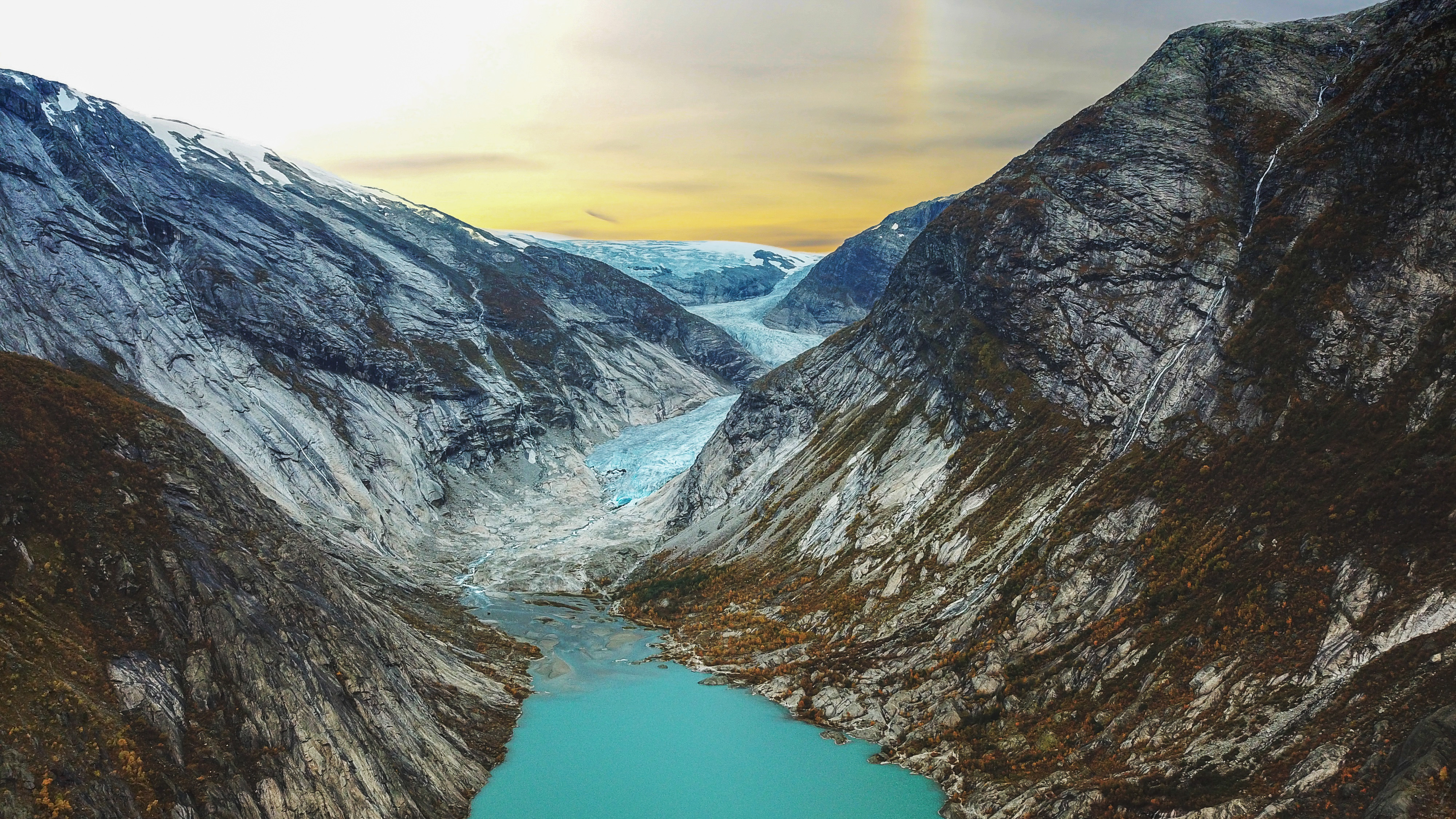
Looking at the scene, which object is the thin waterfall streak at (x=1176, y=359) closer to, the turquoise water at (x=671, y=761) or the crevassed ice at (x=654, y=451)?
the turquoise water at (x=671, y=761)

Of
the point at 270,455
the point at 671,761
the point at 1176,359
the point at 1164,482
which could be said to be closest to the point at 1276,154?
the point at 1176,359

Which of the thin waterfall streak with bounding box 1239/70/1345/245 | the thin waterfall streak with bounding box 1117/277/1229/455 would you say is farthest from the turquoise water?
the thin waterfall streak with bounding box 1239/70/1345/245

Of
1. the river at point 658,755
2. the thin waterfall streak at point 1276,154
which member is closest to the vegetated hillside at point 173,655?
the river at point 658,755

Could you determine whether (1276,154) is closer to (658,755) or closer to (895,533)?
(895,533)

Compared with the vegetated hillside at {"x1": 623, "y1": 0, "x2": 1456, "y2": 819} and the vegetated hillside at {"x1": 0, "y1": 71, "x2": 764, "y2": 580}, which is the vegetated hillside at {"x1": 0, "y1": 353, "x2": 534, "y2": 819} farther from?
the vegetated hillside at {"x1": 0, "y1": 71, "x2": 764, "y2": 580}

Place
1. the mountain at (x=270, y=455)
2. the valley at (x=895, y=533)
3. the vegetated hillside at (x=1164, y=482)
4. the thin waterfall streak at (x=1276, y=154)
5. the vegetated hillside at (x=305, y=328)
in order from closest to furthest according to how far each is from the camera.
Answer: the mountain at (x=270, y=455) < the valley at (x=895, y=533) < the vegetated hillside at (x=1164, y=482) < the thin waterfall streak at (x=1276, y=154) < the vegetated hillside at (x=305, y=328)

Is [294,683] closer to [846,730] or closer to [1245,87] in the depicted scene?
[846,730]

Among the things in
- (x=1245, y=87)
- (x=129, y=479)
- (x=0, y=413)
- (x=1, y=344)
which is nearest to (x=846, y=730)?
(x=129, y=479)
